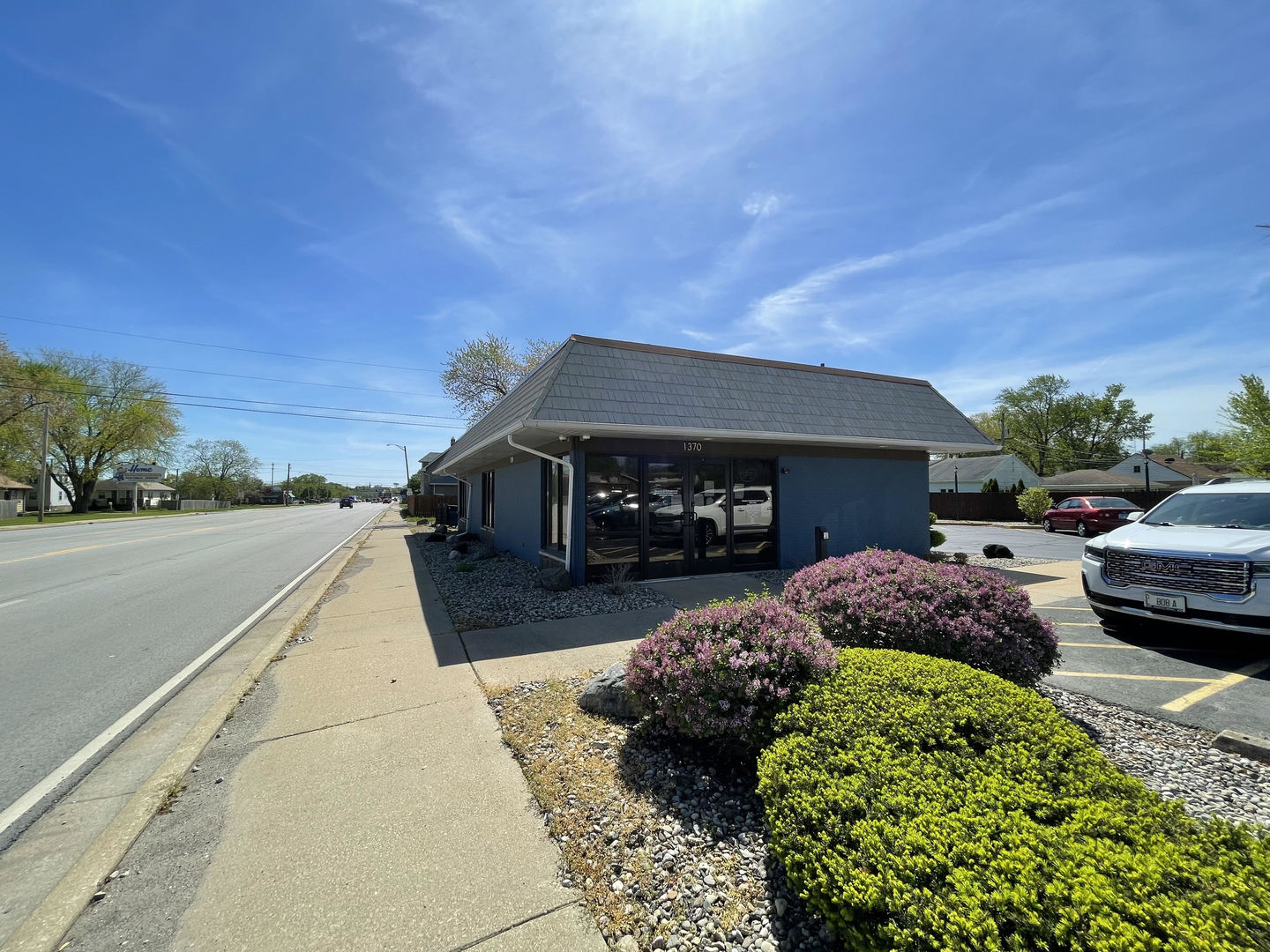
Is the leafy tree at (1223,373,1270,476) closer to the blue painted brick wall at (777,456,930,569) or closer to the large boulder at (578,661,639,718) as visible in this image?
the blue painted brick wall at (777,456,930,569)

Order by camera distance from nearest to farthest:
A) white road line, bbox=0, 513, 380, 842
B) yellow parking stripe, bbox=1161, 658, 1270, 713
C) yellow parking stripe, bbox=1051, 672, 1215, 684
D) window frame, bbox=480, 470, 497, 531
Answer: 1. white road line, bbox=0, 513, 380, 842
2. yellow parking stripe, bbox=1161, 658, 1270, 713
3. yellow parking stripe, bbox=1051, 672, 1215, 684
4. window frame, bbox=480, 470, 497, 531

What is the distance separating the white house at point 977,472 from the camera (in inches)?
1554

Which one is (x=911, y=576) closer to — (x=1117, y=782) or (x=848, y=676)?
(x=848, y=676)

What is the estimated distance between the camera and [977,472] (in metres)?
39.4

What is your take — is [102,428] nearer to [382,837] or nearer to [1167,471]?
[382,837]

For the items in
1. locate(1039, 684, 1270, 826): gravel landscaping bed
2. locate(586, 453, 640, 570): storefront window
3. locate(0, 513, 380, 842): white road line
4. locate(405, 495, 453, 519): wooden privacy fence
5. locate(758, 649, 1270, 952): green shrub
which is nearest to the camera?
locate(758, 649, 1270, 952): green shrub

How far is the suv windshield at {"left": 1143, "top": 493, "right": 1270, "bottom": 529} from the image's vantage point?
5.83m

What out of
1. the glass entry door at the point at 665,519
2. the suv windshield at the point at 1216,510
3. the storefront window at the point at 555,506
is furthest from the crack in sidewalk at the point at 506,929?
the suv windshield at the point at 1216,510

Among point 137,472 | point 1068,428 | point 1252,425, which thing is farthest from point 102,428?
point 1068,428

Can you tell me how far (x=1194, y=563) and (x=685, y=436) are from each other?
613 cm

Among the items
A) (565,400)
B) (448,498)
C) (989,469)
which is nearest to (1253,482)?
(565,400)

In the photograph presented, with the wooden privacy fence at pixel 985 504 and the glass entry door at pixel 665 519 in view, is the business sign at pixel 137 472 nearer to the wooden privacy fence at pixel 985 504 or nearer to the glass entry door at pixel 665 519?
the glass entry door at pixel 665 519

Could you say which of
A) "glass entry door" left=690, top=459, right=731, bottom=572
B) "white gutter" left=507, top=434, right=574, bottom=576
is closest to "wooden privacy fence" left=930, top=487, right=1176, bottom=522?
"glass entry door" left=690, top=459, right=731, bottom=572

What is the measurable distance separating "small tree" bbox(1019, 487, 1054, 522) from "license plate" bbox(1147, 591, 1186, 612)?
23251 millimetres
